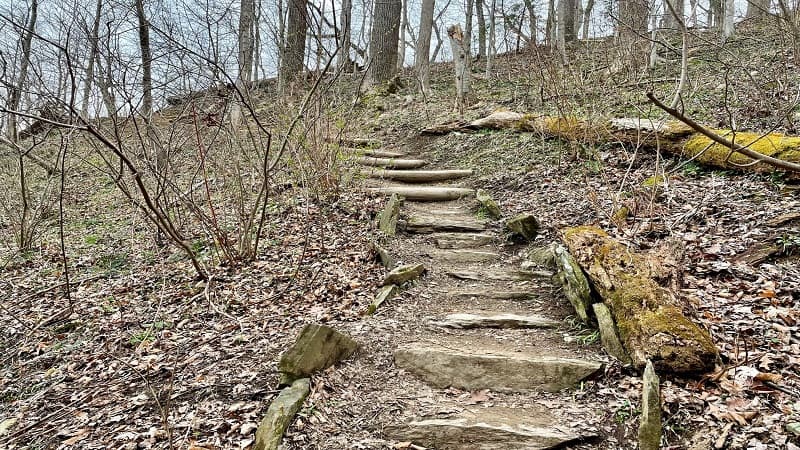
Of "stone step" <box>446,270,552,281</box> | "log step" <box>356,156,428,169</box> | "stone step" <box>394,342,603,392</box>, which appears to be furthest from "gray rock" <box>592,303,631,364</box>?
"log step" <box>356,156,428,169</box>

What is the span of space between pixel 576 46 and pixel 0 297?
13426 mm

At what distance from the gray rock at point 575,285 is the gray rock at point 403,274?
1.23 m

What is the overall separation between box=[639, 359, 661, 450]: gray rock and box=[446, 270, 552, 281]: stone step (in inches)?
68.4

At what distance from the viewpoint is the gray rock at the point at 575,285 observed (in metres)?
3.46

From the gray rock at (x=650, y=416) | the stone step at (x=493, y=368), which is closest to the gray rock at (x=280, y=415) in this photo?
the stone step at (x=493, y=368)

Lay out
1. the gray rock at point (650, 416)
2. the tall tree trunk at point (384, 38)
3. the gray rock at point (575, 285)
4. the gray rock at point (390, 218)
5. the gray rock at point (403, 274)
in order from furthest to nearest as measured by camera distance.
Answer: the tall tree trunk at point (384, 38) < the gray rock at point (390, 218) < the gray rock at point (403, 274) < the gray rock at point (575, 285) < the gray rock at point (650, 416)

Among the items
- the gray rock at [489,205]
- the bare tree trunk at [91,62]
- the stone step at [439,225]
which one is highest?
the bare tree trunk at [91,62]

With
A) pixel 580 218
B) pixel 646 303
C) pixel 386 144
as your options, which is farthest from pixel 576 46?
pixel 646 303

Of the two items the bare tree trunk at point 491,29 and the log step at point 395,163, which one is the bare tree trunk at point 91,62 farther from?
the bare tree trunk at point 491,29

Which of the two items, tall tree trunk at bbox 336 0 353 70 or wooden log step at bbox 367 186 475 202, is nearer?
→ tall tree trunk at bbox 336 0 353 70

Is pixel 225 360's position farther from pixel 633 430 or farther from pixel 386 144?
pixel 386 144

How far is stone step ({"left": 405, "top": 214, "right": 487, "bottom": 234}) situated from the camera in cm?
539

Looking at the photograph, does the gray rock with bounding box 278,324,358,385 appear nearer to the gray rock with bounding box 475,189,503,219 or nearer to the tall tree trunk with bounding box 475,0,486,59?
the gray rock with bounding box 475,189,503,219

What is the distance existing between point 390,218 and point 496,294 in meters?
1.69
